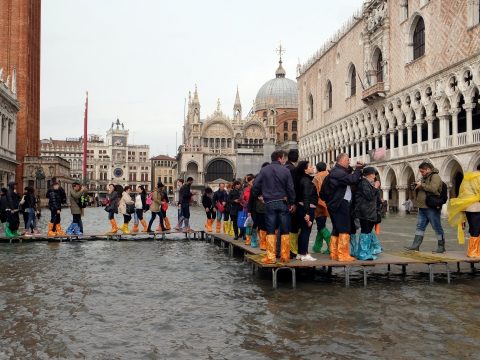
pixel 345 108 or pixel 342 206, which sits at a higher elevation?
pixel 345 108

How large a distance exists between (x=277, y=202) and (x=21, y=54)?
2172 inches

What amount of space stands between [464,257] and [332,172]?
2801mm

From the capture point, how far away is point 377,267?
35.0 feet

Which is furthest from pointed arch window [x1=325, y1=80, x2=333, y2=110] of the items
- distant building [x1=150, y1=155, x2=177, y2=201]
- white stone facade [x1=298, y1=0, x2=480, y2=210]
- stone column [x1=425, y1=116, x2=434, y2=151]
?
distant building [x1=150, y1=155, x2=177, y2=201]

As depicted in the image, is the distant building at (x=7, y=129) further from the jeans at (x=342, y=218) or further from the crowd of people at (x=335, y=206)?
the jeans at (x=342, y=218)

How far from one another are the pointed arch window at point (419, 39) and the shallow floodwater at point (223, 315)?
30.7m

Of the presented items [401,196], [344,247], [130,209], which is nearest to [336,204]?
[344,247]

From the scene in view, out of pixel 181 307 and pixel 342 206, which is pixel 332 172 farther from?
pixel 181 307

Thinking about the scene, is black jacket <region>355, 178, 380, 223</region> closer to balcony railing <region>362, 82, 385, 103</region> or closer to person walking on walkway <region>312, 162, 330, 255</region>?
person walking on walkway <region>312, 162, 330, 255</region>

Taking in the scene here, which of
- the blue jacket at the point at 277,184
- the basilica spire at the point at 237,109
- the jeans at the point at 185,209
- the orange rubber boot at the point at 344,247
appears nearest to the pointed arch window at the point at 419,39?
the jeans at the point at 185,209

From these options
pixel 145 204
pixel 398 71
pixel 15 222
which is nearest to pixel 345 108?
pixel 398 71

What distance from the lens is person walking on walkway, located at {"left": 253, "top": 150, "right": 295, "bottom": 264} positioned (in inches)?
341

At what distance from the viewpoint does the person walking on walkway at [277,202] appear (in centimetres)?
866

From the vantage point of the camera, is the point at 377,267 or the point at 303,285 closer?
the point at 303,285
